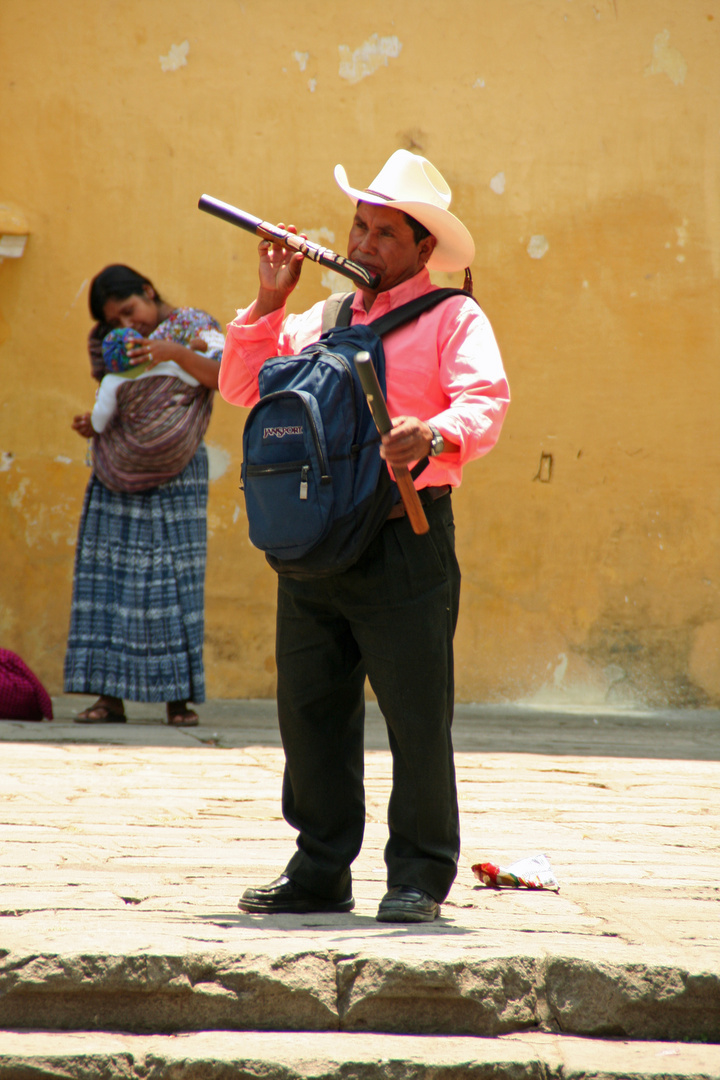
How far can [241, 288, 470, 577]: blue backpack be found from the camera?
2250 millimetres

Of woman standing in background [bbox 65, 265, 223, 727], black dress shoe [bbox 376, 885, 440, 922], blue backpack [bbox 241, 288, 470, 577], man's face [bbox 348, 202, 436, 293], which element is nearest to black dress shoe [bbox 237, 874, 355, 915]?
black dress shoe [bbox 376, 885, 440, 922]

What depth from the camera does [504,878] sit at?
108 inches

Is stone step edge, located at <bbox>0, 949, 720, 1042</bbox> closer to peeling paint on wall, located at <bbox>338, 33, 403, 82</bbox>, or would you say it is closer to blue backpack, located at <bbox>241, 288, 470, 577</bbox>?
blue backpack, located at <bbox>241, 288, 470, 577</bbox>

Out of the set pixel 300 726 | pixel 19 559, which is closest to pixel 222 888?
pixel 300 726

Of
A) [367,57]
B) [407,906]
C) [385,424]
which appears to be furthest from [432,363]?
[367,57]

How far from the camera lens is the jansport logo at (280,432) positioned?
229 centimetres

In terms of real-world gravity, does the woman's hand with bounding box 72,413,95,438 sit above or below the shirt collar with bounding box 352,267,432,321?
below

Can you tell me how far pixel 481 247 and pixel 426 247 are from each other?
395 cm

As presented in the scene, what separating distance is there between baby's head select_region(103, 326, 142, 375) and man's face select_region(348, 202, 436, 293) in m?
2.73

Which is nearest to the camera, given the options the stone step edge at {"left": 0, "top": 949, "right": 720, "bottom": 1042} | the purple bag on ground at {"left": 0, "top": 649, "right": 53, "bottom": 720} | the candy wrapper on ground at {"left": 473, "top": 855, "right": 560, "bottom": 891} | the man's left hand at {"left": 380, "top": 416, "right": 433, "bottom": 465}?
the stone step edge at {"left": 0, "top": 949, "right": 720, "bottom": 1042}

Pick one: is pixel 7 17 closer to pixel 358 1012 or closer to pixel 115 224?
pixel 115 224

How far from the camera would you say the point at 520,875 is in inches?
107

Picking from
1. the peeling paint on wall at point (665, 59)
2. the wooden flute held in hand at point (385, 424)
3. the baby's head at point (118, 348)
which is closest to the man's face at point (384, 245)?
the wooden flute held in hand at point (385, 424)

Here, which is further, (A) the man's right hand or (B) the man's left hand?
(A) the man's right hand
